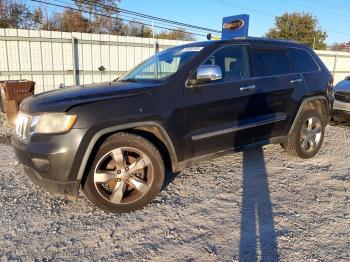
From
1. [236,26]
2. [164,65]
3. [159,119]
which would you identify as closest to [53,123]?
[159,119]

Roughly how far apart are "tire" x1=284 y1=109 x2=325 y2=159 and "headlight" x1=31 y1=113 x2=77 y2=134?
338 centimetres

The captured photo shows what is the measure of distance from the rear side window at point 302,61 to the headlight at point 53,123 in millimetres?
3571

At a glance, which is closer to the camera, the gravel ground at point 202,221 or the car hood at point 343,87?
the gravel ground at point 202,221

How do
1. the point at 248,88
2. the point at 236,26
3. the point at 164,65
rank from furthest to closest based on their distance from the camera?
1. the point at 236,26
2. the point at 164,65
3. the point at 248,88

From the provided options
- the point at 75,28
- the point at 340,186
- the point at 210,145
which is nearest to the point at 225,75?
the point at 210,145

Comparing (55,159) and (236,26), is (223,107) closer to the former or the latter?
(55,159)

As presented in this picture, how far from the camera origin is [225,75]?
4113 mm

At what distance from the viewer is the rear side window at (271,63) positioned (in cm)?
448

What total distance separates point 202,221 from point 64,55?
937cm

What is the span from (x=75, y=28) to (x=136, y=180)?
97.9 ft

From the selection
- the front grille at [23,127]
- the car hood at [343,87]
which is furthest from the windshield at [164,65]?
the car hood at [343,87]

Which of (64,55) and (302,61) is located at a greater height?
(64,55)

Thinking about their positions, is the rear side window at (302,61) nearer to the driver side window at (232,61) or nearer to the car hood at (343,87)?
the driver side window at (232,61)

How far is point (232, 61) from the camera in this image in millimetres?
4281
